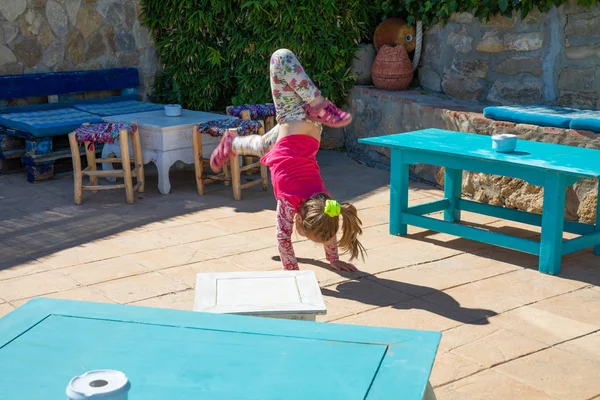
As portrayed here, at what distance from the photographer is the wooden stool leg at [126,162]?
20.1 ft

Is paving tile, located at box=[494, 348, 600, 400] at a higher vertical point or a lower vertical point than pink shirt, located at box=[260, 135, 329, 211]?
lower

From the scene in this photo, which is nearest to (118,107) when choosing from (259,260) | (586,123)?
(259,260)

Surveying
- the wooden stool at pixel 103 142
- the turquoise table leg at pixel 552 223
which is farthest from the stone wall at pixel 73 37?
the turquoise table leg at pixel 552 223

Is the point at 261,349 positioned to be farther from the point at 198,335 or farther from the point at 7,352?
the point at 7,352

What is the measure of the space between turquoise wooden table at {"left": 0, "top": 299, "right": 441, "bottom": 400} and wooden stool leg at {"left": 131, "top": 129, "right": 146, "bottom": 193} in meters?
4.19

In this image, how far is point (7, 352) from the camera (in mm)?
1920

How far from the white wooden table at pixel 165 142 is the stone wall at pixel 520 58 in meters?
2.16

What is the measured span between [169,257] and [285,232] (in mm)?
903

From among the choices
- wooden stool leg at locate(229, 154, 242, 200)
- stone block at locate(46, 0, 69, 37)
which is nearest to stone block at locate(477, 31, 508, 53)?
wooden stool leg at locate(229, 154, 242, 200)

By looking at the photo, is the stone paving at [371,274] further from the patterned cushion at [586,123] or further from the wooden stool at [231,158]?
the patterned cushion at [586,123]

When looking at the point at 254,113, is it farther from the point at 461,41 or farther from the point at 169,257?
the point at 169,257

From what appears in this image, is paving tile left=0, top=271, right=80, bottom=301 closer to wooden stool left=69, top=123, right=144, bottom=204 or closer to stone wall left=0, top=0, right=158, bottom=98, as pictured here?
wooden stool left=69, top=123, right=144, bottom=204

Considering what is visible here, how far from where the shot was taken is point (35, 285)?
4.46 meters

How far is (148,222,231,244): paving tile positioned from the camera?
5345 millimetres
